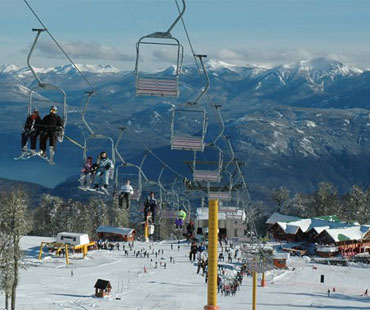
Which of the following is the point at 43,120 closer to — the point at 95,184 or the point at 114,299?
the point at 95,184

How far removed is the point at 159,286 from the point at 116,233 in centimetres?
4727

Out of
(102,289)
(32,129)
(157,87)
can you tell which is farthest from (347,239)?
(157,87)

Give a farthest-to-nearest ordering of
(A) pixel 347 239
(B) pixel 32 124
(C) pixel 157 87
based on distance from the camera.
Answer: (A) pixel 347 239 → (B) pixel 32 124 → (C) pixel 157 87

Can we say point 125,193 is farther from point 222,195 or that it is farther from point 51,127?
point 222,195

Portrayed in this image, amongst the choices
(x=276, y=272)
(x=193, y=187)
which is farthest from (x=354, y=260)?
(x=193, y=187)

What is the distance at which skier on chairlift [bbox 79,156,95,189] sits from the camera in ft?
73.2

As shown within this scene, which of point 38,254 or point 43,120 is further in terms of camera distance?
point 38,254

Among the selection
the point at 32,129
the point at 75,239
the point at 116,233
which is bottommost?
the point at 75,239

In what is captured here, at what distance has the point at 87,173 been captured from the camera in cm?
2266

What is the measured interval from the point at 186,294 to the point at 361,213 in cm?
7034

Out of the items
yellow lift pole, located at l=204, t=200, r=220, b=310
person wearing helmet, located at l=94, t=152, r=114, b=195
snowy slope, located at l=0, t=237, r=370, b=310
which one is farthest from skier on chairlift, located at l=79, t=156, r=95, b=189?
snowy slope, located at l=0, t=237, r=370, b=310

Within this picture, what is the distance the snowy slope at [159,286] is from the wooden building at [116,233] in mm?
21202

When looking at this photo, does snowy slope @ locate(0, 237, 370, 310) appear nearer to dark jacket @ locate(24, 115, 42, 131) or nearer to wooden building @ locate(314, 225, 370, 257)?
wooden building @ locate(314, 225, 370, 257)

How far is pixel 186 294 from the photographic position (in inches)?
2307
